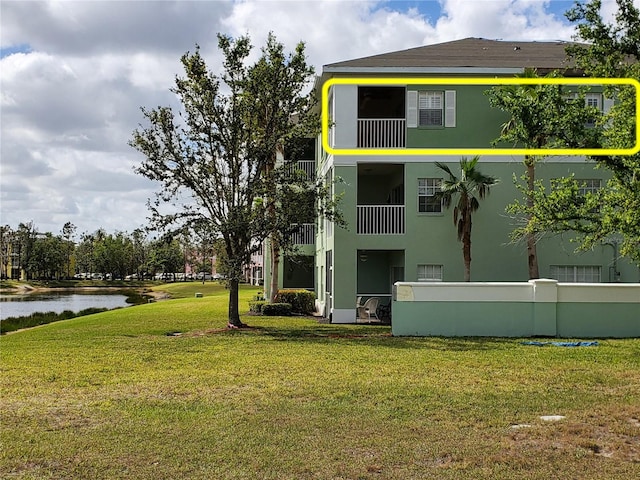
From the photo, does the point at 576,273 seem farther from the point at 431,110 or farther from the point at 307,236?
the point at 307,236

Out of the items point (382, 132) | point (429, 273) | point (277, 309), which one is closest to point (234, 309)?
point (277, 309)

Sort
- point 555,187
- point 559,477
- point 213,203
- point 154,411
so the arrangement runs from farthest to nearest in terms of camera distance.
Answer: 1. point 213,203
2. point 555,187
3. point 154,411
4. point 559,477

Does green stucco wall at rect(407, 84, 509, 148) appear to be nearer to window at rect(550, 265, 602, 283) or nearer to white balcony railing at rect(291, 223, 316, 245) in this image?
window at rect(550, 265, 602, 283)

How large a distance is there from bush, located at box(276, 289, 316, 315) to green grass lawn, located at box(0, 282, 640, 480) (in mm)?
13018

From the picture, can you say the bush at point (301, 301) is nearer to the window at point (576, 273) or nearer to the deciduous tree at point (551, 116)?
the window at point (576, 273)

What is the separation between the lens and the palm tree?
80.1 feet

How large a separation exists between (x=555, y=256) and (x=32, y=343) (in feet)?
55.6

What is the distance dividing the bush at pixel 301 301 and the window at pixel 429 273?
6585 mm

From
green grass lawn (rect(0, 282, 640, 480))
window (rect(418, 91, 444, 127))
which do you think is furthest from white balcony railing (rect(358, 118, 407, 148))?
green grass lawn (rect(0, 282, 640, 480))

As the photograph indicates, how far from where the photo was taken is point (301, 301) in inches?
1208

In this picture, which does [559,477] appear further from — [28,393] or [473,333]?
[473,333]

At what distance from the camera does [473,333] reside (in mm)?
19891

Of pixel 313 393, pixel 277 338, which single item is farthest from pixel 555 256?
pixel 313 393

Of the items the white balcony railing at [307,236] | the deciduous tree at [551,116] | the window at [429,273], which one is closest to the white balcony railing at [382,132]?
the window at [429,273]
